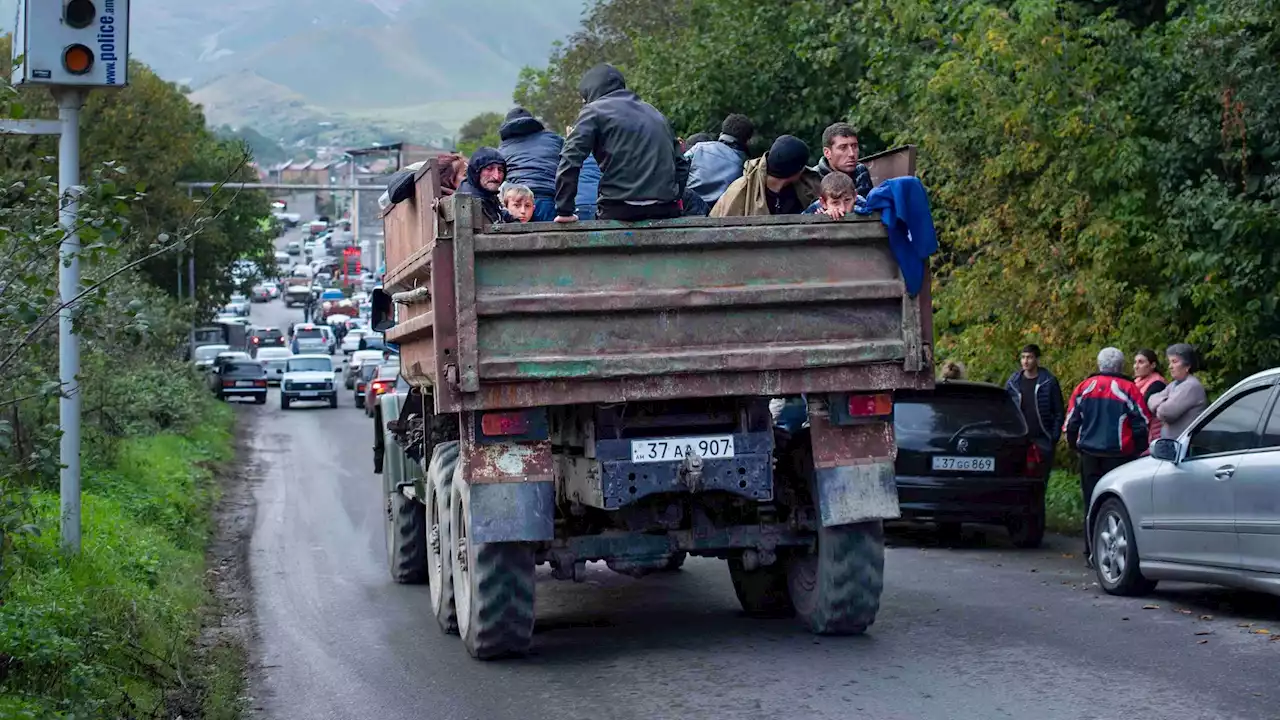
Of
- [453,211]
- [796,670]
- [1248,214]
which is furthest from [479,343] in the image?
[1248,214]

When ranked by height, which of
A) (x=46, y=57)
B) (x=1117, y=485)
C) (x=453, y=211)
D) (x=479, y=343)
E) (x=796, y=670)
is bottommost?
(x=796, y=670)

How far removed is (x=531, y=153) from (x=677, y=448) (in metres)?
2.33

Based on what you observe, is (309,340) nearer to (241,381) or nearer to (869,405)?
(241,381)

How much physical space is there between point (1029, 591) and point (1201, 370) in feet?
19.2

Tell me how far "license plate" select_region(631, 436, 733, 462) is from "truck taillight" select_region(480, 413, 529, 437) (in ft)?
1.83

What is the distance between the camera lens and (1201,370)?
52.7ft

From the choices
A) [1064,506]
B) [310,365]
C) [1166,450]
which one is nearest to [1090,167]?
[1064,506]

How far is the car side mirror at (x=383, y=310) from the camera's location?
11711 mm

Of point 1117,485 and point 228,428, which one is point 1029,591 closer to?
point 1117,485

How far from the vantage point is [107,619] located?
363 inches

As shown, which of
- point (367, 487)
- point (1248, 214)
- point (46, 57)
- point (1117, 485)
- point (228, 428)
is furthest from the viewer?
point (228, 428)

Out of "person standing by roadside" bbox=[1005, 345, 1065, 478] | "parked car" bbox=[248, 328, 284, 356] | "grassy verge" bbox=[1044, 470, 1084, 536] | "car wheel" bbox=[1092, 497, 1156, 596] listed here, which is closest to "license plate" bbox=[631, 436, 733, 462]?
"car wheel" bbox=[1092, 497, 1156, 596]

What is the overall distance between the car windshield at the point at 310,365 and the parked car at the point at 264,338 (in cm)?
3476

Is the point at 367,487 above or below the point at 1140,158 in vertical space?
below
